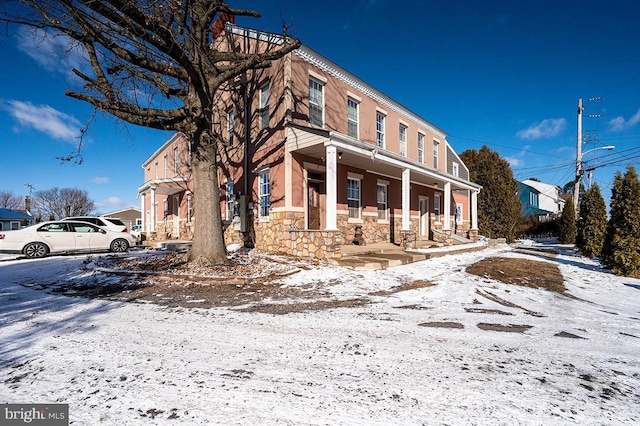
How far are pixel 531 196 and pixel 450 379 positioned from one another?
149 ft

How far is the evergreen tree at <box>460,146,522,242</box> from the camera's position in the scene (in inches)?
806

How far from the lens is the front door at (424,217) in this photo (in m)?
17.1

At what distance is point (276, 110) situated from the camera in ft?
33.8

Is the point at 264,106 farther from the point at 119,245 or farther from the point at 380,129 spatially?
the point at 119,245

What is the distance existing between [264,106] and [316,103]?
2119mm

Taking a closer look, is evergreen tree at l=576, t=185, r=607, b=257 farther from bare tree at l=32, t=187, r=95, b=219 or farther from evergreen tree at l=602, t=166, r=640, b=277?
bare tree at l=32, t=187, r=95, b=219

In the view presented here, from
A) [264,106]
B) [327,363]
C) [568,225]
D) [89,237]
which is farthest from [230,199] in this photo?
[568,225]

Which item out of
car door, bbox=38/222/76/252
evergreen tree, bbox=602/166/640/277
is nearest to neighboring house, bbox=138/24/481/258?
car door, bbox=38/222/76/252

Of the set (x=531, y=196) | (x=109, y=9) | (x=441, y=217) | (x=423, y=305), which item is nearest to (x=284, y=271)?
(x=423, y=305)

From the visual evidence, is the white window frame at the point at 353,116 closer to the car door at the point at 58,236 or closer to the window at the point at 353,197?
the window at the point at 353,197

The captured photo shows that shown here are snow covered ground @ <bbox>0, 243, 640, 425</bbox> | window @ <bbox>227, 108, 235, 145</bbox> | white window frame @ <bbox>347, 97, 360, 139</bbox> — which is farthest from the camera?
window @ <bbox>227, 108, 235, 145</bbox>

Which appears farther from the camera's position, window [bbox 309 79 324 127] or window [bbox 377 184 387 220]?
window [bbox 377 184 387 220]

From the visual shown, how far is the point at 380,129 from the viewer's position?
47.5ft

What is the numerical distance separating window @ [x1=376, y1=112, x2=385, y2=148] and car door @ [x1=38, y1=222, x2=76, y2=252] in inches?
571
